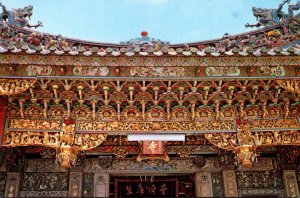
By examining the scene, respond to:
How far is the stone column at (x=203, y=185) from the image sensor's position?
21.5 feet

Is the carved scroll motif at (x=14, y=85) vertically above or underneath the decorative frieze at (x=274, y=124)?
above

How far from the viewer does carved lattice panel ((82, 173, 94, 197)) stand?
6520mm

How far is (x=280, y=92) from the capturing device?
5.53m

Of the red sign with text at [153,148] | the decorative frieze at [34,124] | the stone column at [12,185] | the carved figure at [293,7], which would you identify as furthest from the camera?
the carved figure at [293,7]

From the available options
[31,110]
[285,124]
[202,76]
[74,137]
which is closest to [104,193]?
[74,137]

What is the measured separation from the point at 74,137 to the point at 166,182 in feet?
9.91

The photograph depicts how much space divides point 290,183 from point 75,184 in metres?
3.96

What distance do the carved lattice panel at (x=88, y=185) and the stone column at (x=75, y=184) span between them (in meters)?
0.09

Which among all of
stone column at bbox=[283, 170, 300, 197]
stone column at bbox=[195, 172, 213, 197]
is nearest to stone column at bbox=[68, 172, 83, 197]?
stone column at bbox=[195, 172, 213, 197]

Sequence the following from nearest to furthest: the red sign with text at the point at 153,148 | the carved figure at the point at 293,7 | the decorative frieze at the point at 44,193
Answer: the red sign with text at the point at 153,148
the decorative frieze at the point at 44,193
the carved figure at the point at 293,7

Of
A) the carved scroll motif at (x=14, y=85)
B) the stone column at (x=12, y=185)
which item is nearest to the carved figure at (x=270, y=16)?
the carved scroll motif at (x=14, y=85)

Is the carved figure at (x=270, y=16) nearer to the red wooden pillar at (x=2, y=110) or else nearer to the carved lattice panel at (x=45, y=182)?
the carved lattice panel at (x=45, y=182)

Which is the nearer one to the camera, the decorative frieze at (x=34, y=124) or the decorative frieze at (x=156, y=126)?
the decorative frieze at (x=34, y=124)

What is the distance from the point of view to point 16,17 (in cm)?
705
